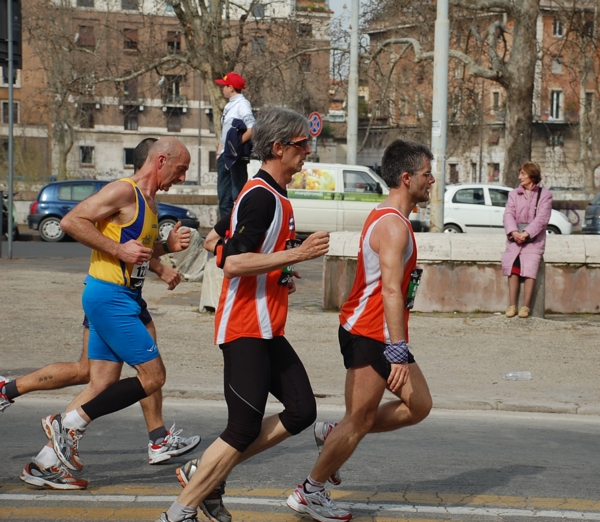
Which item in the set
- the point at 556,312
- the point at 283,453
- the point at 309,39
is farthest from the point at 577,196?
the point at 283,453

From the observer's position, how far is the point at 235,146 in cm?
1044

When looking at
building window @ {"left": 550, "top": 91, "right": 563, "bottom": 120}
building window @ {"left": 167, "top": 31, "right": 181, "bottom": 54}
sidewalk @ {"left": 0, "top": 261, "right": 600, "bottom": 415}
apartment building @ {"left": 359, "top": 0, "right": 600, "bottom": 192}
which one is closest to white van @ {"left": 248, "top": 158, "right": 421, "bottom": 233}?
apartment building @ {"left": 359, "top": 0, "right": 600, "bottom": 192}

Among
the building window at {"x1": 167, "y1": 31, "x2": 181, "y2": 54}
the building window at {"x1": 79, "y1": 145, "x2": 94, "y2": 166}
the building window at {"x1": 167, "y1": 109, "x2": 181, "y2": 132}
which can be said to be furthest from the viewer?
the building window at {"x1": 167, "y1": 109, "x2": 181, "y2": 132}

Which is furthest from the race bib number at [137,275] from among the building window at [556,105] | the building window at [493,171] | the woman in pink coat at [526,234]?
the building window at [556,105]

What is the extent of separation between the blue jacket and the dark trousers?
0.08 metres

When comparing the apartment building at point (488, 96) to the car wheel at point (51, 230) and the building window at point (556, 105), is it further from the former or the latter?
the car wheel at point (51, 230)

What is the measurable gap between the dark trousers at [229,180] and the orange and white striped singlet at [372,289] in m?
5.94

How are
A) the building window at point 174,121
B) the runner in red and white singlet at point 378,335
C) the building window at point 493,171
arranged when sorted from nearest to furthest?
the runner in red and white singlet at point 378,335
the building window at point 493,171
the building window at point 174,121

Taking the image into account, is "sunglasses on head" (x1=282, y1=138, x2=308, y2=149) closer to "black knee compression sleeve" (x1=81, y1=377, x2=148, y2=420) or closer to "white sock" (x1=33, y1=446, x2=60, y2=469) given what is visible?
"black knee compression sleeve" (x1=81, y1=377, x2=148, y2=420)

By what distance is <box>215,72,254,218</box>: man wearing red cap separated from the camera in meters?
10.2

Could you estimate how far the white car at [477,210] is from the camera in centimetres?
2778

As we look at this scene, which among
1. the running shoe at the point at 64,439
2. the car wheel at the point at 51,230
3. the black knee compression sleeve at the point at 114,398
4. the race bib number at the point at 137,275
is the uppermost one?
the race bib number at the point at 137,275

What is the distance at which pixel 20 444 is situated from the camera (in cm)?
645

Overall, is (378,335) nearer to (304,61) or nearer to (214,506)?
(214,506)
